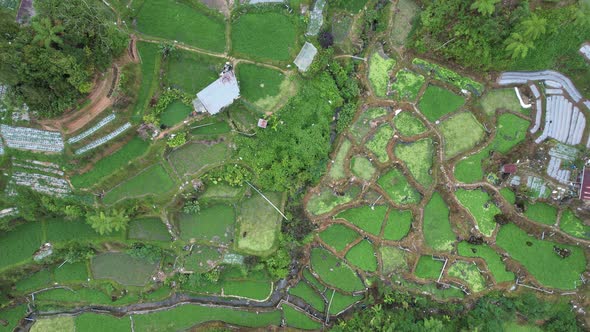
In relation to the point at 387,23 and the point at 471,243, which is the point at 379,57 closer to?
the point at 387,23

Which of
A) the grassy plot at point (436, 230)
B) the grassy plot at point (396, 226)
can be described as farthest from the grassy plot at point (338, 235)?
the grassy plot at point (436, 230)

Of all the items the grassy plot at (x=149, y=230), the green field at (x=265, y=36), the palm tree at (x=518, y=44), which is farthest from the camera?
the grassy plot at (x=149, y=230)

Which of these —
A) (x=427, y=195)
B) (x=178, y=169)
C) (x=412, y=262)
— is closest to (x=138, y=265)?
(x=178, y=169)

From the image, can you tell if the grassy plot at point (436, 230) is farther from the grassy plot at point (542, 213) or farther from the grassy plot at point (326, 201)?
the grassy plot at point (542, 213)

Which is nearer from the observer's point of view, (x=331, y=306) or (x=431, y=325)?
(x=431, y=325)

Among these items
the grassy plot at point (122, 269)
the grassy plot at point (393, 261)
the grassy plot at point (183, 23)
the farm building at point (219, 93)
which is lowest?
the grassy plot at point (393, 261)

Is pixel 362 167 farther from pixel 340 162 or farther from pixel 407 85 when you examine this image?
pixel 407 85

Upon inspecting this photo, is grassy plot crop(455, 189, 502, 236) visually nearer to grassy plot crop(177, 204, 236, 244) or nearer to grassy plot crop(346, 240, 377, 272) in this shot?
grassy plot crop(346, 240, 377, 272)
